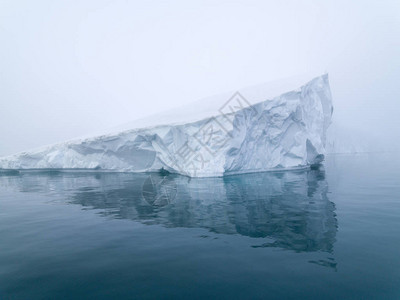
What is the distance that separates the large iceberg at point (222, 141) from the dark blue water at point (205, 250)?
21.4 feet

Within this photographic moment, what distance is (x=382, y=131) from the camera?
6181cm

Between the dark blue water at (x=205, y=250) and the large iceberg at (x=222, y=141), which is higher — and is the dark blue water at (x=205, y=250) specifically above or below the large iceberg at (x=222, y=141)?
below

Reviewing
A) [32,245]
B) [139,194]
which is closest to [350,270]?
[32,245]

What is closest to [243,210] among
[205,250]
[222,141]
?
[205,250]

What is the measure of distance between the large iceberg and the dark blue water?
257 inches

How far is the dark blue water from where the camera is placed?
3381 mm

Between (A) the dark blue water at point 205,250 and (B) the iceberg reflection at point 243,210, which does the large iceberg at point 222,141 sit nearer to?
(B) the iceberg reflection at point 243,210

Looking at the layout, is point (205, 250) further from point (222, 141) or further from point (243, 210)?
point (222, 141)

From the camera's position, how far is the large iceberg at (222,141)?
47.4ft

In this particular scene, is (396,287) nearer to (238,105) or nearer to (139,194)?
(139,194)

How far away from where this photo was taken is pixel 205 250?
461cm

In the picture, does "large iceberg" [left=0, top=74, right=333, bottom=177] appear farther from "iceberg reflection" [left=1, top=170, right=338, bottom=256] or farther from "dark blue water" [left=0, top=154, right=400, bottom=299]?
"dark blue water" [left=0, top=154, right=400, bottom=299]

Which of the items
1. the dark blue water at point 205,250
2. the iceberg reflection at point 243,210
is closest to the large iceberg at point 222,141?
the iceberg reflection at point 243,210

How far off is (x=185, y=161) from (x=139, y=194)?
556cm
